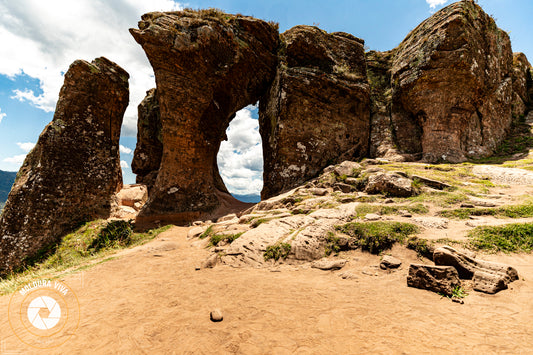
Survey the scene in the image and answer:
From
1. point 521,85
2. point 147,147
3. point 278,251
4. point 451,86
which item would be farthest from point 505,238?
point 521,85

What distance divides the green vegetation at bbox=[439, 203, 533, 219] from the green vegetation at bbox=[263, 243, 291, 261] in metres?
4.40

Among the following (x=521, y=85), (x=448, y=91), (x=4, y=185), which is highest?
(x=521, y=85)

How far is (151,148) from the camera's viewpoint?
61.3 ft

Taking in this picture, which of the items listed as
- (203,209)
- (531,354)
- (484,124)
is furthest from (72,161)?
(484,124)

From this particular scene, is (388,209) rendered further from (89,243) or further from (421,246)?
(89,243)

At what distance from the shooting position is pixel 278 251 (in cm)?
551

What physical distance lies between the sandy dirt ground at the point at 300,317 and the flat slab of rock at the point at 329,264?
162 mm

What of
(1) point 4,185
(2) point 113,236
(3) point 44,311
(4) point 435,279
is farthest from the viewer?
(1) point 4,185

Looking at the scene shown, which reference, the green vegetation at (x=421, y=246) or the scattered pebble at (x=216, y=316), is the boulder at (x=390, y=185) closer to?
the green vegetation at (x=421, y=246)

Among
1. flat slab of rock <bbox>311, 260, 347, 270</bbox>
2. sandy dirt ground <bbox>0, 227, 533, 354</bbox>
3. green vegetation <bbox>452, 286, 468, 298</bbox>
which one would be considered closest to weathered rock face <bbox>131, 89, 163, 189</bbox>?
sandy dirt ground <bbox>0, 227, 533, 354</bbox>

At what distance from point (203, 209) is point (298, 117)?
8383 mm

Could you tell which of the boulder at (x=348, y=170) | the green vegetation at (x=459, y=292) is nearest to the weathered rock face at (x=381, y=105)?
the boulder at (x=348, y=170)

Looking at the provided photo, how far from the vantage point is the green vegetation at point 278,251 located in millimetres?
5398

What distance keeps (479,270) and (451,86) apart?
13.6 m
